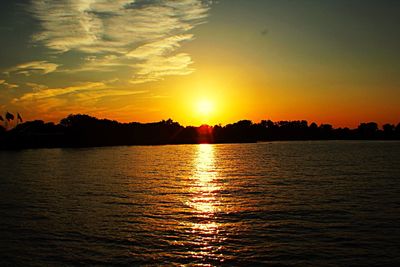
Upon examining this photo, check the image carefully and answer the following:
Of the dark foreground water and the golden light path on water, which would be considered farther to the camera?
the golden light path on water

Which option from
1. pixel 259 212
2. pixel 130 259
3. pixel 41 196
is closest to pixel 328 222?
pixel 259 212

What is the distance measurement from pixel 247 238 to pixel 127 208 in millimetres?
19193

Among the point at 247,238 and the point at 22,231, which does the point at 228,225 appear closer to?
the point at 247,238

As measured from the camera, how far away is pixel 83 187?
215 feet

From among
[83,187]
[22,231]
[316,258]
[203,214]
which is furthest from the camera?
[83,187]

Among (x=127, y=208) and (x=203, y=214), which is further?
(x=127, y=208)

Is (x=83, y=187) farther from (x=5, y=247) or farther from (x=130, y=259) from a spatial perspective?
(x=130, y=259)

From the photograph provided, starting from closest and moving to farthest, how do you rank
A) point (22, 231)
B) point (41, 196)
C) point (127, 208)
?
point (22, 231) → point (127, 208) → point (41, 196)

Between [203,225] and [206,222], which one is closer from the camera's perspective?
[203,225]

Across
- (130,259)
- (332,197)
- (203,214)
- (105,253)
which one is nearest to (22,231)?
(105,253)

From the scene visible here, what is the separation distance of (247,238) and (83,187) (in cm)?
4267

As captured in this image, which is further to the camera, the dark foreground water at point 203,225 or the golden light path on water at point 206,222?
the golden light path on water at point 206,222

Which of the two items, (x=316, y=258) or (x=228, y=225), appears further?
(x=228, y=225)

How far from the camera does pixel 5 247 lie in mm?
29953
